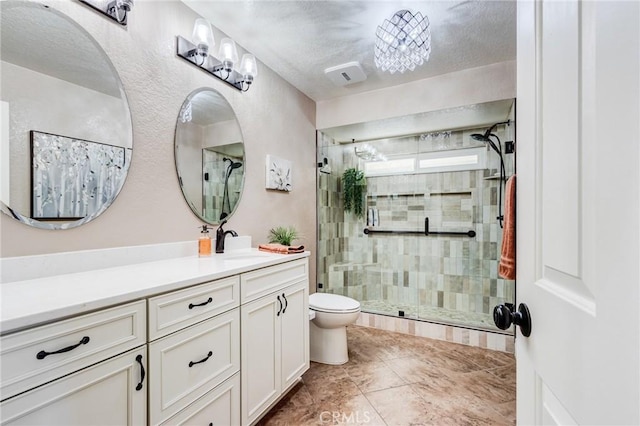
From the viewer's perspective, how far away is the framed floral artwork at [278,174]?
2488 millimetres

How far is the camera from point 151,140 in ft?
5.16

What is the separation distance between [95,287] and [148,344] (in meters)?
0.27

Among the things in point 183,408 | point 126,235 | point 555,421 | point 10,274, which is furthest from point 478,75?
point 10,274

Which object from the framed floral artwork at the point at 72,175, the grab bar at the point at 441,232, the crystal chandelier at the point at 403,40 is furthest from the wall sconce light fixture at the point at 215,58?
the grab bar at the point at 441,232

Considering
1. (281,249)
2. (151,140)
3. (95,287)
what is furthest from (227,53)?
(95,287)

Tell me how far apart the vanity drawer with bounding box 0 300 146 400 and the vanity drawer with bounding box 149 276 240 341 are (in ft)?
0.17

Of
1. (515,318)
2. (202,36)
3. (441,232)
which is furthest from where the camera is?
(441,232)

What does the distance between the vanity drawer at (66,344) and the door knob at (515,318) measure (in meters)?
1.07

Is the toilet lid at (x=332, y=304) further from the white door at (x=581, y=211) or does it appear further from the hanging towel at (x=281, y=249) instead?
the white door at (x=581, y=211)

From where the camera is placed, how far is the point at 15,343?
714mm

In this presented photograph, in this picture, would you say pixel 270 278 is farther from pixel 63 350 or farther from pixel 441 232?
pixel 441 232

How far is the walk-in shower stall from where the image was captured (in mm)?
3074

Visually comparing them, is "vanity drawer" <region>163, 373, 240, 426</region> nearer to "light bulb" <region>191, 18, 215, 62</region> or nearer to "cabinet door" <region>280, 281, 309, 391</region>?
"cabinet door" <region>280, 281, 309, 391</region>

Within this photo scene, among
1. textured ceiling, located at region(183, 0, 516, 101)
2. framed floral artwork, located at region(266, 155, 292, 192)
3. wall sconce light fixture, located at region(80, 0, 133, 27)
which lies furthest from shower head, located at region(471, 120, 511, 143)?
wall sconce light fixture, located at region(80, 0, 133, 27)
